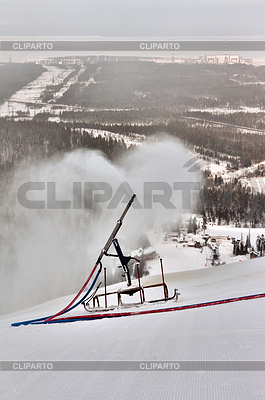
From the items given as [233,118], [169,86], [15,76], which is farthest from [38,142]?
[233,118]

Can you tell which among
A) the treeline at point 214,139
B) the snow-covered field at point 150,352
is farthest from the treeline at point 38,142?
the snow-covered field at point 150,352

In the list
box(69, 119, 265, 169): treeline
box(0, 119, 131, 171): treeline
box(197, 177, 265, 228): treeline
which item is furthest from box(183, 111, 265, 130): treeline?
box(0, 119, 131, 171): treeline

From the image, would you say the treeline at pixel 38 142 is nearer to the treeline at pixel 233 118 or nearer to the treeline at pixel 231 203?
the treeline at pixel 231 203

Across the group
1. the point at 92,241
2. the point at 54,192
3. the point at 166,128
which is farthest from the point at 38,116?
the point at 92,241

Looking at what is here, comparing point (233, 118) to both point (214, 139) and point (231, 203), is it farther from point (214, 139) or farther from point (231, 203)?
point (231, 203)

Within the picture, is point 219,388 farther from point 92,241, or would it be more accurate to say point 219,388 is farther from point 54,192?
point 54,192

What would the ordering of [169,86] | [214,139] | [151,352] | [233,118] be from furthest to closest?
1. [169,86]
2. [233,118]
3. [214,139]
4. [151,352]
